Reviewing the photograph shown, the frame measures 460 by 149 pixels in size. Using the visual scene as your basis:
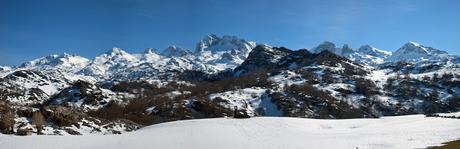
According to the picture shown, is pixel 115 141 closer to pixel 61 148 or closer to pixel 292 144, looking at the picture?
pixel 61 148

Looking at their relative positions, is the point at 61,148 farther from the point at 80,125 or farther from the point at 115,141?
the point at 80,125

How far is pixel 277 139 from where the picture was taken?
54500 millimetres

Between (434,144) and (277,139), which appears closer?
(434,144)

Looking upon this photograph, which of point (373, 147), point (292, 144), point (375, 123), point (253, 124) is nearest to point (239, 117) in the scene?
point (253, 124)

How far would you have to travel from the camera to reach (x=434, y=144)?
4844cm

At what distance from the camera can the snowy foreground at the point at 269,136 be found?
166 feet

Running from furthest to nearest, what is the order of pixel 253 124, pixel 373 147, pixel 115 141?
pixel 253 124 < pixel 115 141 < pixel 373 147

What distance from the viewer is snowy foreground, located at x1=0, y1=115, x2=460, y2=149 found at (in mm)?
50469

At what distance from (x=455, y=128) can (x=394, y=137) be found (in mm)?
10363

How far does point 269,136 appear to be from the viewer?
56.8 meters

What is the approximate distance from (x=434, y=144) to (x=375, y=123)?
21.7 meters

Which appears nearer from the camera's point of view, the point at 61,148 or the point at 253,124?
the point at 61,148

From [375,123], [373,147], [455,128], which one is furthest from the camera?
[375,123]

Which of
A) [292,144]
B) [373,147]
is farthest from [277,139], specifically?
[373,147]
